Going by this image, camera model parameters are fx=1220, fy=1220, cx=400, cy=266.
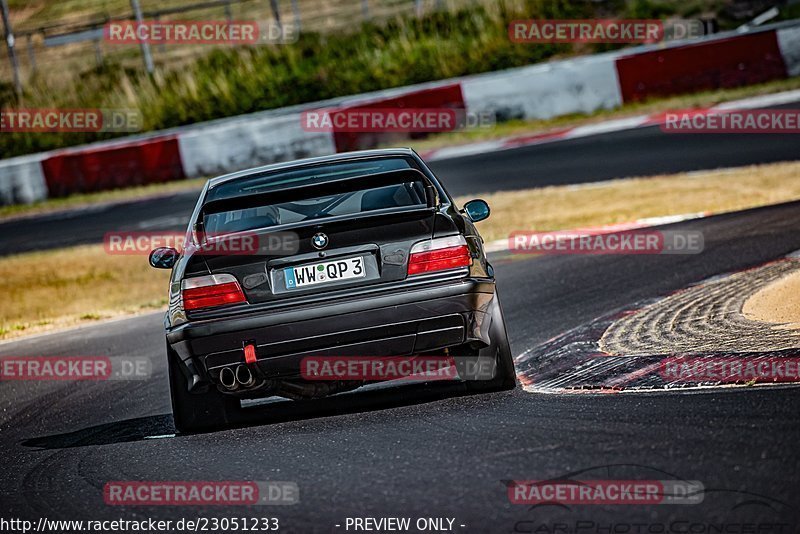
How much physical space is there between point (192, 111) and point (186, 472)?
20542 millimetres

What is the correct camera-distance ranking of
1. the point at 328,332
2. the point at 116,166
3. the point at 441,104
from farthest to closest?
the point at 116,166 < the point at 441,104 < the point at 328,332

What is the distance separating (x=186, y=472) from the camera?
16.7 feet

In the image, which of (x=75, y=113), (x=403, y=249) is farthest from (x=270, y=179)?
(x=75, y=113)

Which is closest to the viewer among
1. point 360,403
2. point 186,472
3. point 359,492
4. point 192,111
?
point 359,492

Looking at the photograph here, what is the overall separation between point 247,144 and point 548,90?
201 inches

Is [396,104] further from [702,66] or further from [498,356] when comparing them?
[498,356]

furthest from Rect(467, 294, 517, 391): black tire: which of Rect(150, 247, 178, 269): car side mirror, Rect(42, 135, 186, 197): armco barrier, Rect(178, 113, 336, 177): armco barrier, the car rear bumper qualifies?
Rect(42, 135, 186, 197): armco barrier

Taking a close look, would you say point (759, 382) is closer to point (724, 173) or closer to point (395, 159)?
point (395, 159)

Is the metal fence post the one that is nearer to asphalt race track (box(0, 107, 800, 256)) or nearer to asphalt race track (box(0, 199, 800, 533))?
asphalt race track (box(0, 107, 800, 256))

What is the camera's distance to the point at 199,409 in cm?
583

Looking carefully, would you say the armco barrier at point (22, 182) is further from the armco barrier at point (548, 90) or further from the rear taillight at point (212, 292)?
the rear taillight at point (212, 292)

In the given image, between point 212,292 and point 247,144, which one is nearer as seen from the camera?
point 212,292

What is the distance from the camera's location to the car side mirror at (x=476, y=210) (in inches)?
254

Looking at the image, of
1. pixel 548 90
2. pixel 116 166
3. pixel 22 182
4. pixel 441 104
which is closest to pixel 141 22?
pixel 116 166
